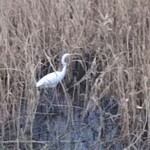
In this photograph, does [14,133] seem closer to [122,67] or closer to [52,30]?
[122,67]

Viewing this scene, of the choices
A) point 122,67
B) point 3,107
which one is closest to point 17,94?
point 3,107

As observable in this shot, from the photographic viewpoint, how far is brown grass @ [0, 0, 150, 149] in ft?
8.36

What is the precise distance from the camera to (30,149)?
2.36m

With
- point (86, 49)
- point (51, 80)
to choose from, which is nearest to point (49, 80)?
point (51, 80)

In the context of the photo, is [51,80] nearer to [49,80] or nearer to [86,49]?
[49,80]

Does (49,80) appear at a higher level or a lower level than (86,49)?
lower

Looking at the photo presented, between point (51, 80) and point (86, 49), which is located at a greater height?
point (86, 49)

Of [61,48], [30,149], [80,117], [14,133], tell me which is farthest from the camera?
[61,48]

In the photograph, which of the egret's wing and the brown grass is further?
the egret's wing

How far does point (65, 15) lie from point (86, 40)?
0.20 metres

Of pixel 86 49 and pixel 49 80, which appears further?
pixel 86 49

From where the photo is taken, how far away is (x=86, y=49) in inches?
121

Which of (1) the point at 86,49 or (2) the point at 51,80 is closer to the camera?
(2) the point at 51,80

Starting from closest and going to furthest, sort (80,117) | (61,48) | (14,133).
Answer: (14,133) → (80,117) → (61,48)
